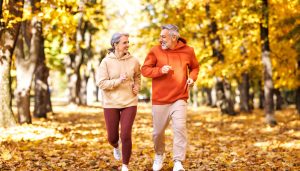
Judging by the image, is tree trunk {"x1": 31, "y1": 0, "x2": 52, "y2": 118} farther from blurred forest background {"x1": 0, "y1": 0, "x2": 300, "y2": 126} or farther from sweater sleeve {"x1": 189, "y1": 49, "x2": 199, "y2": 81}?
sweater sleeve {"x1": 189, "y1": 49, "x2": 199, "y2": 81}

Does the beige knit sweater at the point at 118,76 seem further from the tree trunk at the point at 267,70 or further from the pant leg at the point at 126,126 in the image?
the tree trunk at the point at 267,70

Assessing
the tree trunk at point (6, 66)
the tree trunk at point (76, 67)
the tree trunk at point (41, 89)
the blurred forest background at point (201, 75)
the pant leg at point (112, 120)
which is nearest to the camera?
the pant leg at point (112, 120)

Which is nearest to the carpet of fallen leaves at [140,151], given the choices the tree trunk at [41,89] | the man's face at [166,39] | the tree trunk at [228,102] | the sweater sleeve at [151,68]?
the sweater sleeve at [151,68]

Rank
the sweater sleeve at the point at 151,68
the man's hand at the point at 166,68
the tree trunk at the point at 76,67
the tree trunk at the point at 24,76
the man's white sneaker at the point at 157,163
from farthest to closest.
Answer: the tree trunk at the point at 76,67, the tree trunk at the point at 24,76, the man's white sneaker at the point at 157,163, the sweater sleeve at the point at 151,68, the man's hand at the point at 166,68

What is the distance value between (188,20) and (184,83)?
64.9ft

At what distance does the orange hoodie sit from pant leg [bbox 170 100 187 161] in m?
0.11

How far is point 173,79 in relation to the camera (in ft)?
25.1

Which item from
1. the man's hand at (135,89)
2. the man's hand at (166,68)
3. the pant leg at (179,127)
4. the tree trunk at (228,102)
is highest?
the man's hand at (166,68)

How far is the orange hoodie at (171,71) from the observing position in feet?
25.1

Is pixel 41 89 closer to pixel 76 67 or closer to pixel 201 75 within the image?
pixel 201 75

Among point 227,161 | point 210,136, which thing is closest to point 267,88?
point 210,136

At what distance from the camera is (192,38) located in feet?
98.2

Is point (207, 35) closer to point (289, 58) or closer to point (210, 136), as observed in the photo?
point (289, 58)

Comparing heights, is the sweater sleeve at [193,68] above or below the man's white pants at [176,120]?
above
